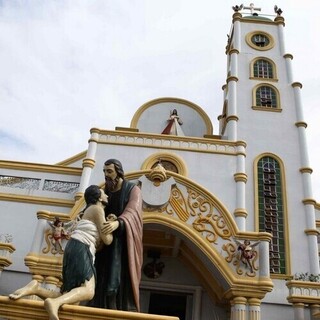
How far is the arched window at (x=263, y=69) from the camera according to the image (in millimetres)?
15789

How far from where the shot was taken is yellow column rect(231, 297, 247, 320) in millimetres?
8398

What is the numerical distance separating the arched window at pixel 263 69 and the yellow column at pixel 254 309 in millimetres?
9784

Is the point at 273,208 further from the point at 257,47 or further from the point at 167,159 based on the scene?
the point at 257,47

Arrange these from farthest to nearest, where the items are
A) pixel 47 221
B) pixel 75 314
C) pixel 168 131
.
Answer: pixel 168 131
pixel 47 221
pixel 75 314

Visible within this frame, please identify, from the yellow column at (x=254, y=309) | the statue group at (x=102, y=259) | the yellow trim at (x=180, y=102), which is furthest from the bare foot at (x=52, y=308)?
the yellow trim at (x=180, y=102)

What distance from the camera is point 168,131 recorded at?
14586mm

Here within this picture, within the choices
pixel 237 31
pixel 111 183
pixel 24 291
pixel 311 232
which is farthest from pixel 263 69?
pixel 24 291

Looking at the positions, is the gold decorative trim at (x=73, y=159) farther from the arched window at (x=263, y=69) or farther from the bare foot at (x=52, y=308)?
the bare foot at (x=52, y=308)

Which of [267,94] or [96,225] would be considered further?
[267,94]

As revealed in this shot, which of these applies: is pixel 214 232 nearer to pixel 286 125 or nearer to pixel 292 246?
pixel 292 246

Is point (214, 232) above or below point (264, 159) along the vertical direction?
below

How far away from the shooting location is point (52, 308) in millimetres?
2529

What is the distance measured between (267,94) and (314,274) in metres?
7.06

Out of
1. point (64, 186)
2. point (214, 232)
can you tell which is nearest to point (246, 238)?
point (214, 232)
